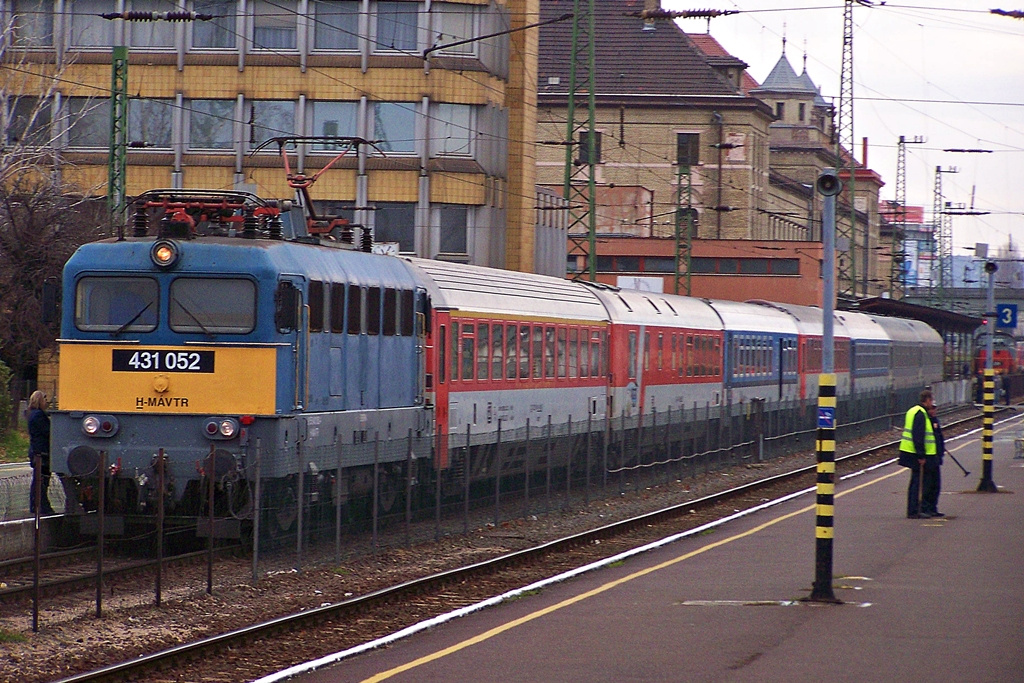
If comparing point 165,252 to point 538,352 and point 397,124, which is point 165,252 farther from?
point 397,124

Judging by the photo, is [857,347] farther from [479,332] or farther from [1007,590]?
[1007,590]

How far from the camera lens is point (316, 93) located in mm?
54281

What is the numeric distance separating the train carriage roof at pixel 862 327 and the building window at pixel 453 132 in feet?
44.0

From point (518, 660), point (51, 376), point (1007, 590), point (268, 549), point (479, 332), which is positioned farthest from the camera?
point (51, 376)

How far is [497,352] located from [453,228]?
30026 millimetres

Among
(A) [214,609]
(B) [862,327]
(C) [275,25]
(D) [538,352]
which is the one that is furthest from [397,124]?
(A) [214,609]

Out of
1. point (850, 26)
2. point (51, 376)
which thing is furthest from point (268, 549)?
point (850, 26)

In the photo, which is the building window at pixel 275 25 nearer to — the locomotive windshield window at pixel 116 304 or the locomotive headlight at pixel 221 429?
the locomotive windshield window at pixel 116 304

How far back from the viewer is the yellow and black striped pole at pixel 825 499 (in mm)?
14820

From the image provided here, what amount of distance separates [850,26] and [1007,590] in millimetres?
54040

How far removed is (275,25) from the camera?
178 feet

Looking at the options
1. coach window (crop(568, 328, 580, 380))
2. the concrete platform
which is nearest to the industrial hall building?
coach window (crop(568, 328, 580, 380))

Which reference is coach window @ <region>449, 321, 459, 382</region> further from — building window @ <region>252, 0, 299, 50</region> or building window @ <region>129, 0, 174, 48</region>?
building window @ <region>129, 0, 174, 48</region>

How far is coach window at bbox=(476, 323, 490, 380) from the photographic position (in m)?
24.5
